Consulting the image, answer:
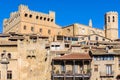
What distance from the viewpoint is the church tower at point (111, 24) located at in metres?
110

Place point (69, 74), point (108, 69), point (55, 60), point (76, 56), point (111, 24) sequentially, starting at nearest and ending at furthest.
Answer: point (69, 74)
point (55, 60)
point (108, 69)
point (76, 56)
point (111, 24)

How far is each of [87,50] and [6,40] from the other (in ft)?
51.1

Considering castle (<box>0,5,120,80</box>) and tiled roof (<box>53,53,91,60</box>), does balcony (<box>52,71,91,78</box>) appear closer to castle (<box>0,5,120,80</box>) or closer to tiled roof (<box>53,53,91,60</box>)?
castle (<box>0,5,120,80</box>)

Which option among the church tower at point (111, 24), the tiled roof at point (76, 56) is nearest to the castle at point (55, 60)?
the tiled roof at point (76, 56)

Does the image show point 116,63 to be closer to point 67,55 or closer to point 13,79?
point 67,55

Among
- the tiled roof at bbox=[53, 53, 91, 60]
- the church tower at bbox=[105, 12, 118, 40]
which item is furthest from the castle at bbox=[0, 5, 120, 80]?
the church tower at bbox=[105, 12, 118, 40]

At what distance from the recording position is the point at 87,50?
77938 mm

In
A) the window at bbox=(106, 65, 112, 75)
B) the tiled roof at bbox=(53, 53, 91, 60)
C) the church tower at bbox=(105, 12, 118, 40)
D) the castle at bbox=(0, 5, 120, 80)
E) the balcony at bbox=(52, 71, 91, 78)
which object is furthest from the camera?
the church tower at bbox=(105, 12, 118, 40)

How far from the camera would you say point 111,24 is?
11044 cm

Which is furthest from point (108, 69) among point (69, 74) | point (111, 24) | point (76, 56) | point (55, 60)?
point (111, 24)

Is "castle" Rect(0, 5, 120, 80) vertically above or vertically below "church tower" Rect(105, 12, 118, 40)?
below

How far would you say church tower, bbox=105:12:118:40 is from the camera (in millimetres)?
109500

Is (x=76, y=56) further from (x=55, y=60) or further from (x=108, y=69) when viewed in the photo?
(x=108, y=69)

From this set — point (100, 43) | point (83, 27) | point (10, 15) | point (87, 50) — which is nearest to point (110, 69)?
point (87, 50)
